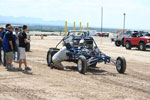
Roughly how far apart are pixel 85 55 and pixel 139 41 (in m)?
14.4

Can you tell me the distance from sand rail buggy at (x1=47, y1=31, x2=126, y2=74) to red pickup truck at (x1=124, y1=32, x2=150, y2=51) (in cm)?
1220

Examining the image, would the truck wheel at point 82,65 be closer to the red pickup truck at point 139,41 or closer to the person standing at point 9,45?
the person standing at point 9,45

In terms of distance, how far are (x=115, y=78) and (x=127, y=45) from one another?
54.2ft

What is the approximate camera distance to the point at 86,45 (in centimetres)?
1342

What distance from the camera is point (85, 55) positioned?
12.8 meters

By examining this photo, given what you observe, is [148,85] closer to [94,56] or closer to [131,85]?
[131,85]

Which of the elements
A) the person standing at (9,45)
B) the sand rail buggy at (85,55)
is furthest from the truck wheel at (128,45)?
the person standing at (9,45)

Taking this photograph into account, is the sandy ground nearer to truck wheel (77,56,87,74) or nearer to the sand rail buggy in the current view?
truck wheel (77,56,87,74)

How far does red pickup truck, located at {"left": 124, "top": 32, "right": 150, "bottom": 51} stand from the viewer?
25.4 metres

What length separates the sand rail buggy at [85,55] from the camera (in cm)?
1207

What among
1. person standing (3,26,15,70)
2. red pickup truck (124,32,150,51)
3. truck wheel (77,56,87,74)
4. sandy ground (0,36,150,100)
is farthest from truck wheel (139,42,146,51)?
person standing (3,26,15,70)

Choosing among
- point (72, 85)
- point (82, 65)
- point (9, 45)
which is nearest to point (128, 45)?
point (82, 65)

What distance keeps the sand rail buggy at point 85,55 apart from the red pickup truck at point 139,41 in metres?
12.2

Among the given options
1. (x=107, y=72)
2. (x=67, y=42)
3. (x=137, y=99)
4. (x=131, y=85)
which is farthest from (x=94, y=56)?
(x=137, y=99)
